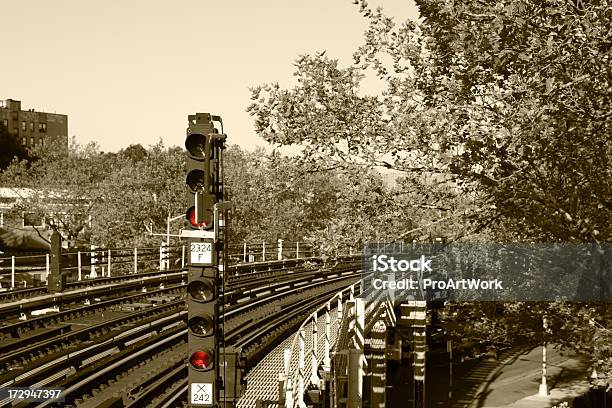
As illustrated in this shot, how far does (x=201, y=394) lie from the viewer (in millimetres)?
7844

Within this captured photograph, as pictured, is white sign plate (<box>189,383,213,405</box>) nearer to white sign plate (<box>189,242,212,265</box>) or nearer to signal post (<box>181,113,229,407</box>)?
signal post (<box>181,113,229,407</box>)

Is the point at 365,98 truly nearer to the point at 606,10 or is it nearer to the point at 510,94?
the point at 510,94

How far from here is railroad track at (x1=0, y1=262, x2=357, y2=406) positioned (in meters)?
14.4

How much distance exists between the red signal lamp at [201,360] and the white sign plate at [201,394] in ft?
0.64

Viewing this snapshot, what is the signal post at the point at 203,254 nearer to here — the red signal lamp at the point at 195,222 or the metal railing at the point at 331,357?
the red signal lamp at the point at 195,222

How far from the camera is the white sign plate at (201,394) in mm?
7746

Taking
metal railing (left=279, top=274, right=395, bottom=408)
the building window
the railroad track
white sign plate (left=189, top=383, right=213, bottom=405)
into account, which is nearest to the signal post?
white sign plate (left=189, top=383, right=213, bottom=405)

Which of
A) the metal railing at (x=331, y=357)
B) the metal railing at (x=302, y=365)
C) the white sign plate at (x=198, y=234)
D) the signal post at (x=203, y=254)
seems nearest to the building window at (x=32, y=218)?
the metal railing at (x=331, y=357)

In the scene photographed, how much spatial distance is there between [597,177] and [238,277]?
87.2ft

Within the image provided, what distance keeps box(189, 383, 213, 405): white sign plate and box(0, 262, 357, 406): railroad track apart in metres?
4.84

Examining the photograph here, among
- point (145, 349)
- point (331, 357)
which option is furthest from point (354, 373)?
point (145, 349)

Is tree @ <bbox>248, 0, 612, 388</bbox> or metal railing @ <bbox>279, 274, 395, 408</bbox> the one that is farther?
metal railing @ <bbox>279, 274, 395, 408</bbox>

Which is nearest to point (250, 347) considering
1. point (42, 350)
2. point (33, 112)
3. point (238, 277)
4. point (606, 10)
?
point (42, 350)

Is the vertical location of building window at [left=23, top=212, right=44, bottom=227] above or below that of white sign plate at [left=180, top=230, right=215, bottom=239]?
above
